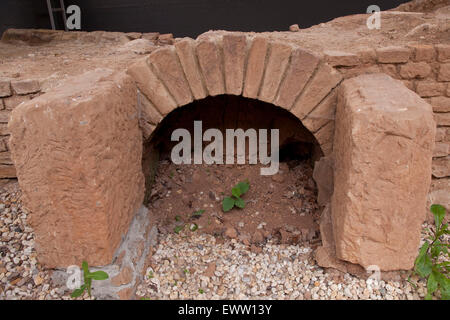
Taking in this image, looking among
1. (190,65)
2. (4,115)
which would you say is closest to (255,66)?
(190,65)

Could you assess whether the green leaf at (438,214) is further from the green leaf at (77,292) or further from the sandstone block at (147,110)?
the green leaf at (77,292)

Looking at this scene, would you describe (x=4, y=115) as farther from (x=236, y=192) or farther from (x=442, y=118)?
(x=442, y=118)

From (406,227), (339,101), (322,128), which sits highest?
(339,101)

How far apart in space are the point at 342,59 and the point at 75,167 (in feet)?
6.34

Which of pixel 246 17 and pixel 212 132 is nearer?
pixel 212 132

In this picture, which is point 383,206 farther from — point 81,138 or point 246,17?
point 246,17

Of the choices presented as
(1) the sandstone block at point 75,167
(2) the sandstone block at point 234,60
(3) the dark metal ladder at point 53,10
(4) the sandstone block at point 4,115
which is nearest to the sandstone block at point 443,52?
(2) the sandstone block at point 234,60

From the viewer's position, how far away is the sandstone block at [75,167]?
192 cm

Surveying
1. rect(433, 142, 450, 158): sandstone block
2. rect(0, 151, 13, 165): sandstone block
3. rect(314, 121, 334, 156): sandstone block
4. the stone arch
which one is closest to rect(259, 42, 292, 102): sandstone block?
the stone arch

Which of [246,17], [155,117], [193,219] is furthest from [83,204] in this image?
[246,17]

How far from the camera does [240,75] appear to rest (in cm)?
272
